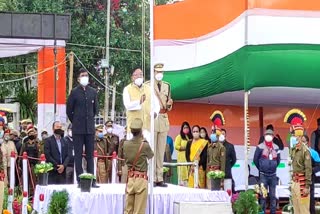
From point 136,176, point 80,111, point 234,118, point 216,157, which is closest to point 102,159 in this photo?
point 216,157

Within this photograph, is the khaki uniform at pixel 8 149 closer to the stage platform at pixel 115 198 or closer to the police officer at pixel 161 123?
the stage platform at pixel 115 198

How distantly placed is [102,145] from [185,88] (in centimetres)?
214

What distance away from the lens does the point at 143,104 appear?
11430 millimetres

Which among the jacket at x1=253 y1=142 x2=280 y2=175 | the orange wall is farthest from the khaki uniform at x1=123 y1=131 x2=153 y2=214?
the orange wall

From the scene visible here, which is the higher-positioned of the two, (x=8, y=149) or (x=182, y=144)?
(x=182, y=144)

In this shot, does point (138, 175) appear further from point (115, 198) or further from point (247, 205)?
point (247, 205)

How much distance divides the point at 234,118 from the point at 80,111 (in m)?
8.27

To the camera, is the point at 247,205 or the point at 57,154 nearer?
the point at 247,205

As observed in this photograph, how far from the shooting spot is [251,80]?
1366cm

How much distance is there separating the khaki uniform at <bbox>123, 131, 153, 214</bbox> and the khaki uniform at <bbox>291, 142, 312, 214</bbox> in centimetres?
334

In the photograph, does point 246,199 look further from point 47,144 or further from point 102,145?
point 102,145

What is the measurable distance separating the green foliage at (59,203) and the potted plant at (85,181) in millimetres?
278

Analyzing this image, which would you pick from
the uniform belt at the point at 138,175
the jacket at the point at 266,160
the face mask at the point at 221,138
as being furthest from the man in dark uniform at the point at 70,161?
the uniform belt at the point at 138,175

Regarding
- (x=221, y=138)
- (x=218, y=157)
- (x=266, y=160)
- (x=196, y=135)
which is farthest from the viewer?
(x=196, y=135)
